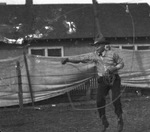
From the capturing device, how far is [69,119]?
8.73 m

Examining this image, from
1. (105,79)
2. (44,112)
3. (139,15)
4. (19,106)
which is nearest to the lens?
(105,79)

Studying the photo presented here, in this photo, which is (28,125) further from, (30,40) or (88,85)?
(30,40)

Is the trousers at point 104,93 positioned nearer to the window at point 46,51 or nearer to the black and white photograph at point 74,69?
the black and white photograph at point 74,69

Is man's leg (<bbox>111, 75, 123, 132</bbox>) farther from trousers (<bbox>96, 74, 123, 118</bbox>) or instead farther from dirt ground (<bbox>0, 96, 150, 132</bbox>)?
dirt ground (<bbox>0, 96, 150, 132</bbox>)

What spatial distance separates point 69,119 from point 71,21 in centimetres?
981

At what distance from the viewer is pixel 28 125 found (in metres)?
8.13

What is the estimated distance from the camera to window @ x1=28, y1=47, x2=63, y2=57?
16.3 metres

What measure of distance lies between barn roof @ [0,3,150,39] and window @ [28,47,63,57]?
1.77 feet

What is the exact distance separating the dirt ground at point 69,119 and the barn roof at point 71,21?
6150 mm

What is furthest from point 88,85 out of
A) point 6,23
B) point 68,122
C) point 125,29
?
point 6,23

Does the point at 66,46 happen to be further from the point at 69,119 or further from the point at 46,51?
the point at 69,119

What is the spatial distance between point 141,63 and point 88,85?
2.11 m

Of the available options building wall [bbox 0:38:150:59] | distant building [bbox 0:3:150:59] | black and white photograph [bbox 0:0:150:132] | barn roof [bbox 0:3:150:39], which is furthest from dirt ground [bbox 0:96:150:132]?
barn roof [bbox 0:3:150:39]

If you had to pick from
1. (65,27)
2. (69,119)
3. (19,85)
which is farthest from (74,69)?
(65,27)
